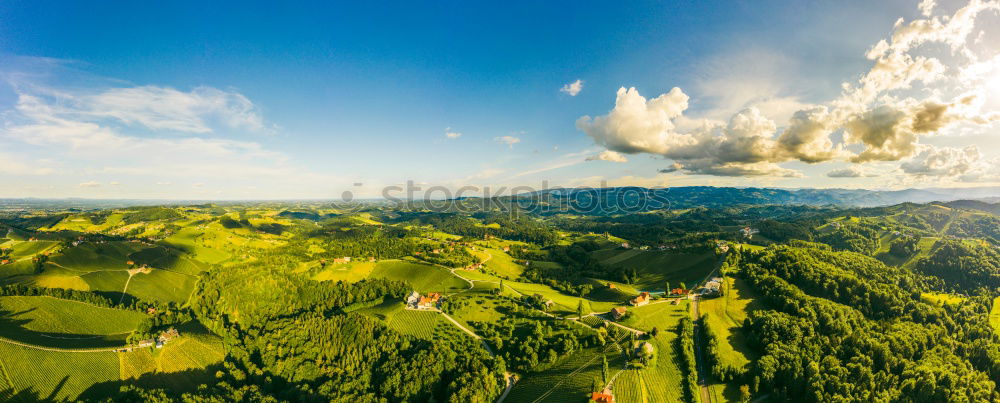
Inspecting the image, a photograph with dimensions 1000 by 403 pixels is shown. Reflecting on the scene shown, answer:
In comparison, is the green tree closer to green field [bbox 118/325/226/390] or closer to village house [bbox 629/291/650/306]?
village house [bbox 629/291/650/306]

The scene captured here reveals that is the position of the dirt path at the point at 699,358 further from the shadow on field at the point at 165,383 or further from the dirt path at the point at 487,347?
the shadow on field at the point at 165,383

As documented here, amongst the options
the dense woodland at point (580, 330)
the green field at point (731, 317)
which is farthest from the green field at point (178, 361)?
the green field at point (731, 317)

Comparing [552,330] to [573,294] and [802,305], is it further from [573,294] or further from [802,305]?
[802,305]

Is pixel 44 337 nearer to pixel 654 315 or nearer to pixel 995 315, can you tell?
pixel 654 315

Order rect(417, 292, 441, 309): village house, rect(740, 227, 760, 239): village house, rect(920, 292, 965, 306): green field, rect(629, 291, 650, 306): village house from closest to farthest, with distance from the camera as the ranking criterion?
1. rect(920, 292, 965, 306): green field
2. rect(629, 291, 650, 306): village house
3. rect(417, 292, 441, 309): village house
4. rect(740, 227, 760, 239): village house

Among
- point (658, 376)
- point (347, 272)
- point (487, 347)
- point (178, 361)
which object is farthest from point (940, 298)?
point (178, 361)

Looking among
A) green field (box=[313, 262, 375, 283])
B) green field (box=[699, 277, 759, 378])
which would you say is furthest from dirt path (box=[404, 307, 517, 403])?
green field (box=[313, 262, 375, 283])
